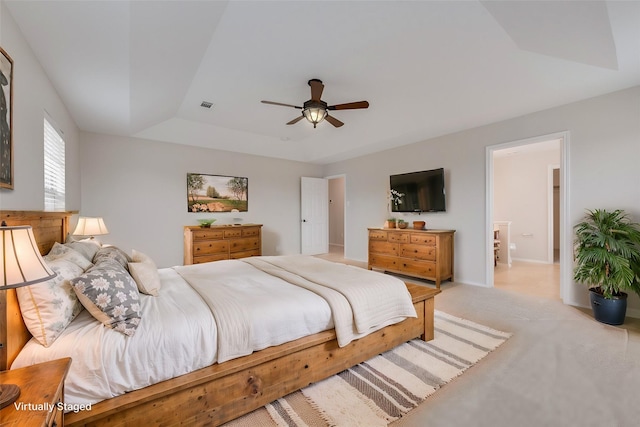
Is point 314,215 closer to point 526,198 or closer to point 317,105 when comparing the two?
point 317,105

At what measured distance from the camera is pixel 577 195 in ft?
10.6

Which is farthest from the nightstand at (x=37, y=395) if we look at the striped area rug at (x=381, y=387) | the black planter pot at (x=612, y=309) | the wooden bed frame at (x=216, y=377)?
the black planter pot at (x=612, y=309)

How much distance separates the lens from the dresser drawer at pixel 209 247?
15.3 ft

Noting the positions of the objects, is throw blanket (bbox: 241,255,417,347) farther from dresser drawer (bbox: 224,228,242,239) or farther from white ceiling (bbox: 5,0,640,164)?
dresser drawer (bbox: 224,228,242,239)

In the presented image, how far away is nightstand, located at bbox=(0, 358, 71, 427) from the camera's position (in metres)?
0.85

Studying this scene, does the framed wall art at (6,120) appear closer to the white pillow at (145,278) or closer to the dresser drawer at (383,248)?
the white pillow at (145,278)

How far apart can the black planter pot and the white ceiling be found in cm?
223

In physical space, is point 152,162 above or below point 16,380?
above

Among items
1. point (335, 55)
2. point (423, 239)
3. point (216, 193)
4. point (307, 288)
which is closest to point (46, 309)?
point (307, 288)

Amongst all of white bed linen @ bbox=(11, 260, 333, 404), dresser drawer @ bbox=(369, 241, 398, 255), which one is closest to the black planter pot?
dresser drawer @ bbox=(369, 241, 398, 255)

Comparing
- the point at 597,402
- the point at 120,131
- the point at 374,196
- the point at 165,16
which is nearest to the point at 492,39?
the point at 165,16

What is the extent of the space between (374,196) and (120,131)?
186 inches

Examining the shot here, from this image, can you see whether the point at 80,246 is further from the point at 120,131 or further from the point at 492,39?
the point at 492,39

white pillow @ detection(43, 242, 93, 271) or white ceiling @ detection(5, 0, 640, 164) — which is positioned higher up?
white ceiling @ detection(5, 0, 640, 164)
